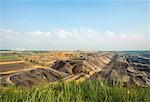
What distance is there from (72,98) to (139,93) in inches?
36.2

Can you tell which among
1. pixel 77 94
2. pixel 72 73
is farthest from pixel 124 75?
pixel 77 94

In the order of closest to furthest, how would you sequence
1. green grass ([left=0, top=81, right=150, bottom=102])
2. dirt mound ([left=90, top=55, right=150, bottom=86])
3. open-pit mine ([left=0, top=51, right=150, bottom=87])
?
1. green grass ([left=0, top=81, right=150, bottom=102])
2. dirt mound ([left=90, top=55, right=150, bottom=86])
3. open-pit mine ([left=0, top=51, right=150, bottom=87])

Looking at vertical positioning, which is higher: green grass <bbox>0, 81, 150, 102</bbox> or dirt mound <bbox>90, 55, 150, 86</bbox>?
green grass <bbox>0, 81, 150, 102</bbox>

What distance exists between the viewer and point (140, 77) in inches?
677

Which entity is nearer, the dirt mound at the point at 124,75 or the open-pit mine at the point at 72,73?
the dirt mound at the point at 124,75

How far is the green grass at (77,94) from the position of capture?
10.0ft

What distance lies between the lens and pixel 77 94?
3.36 meters

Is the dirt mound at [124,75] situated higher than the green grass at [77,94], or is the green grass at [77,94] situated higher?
the green grass at [77,94]

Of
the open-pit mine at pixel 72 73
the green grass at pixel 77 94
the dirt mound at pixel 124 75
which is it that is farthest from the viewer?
the open-pit mine at pixel 72 73

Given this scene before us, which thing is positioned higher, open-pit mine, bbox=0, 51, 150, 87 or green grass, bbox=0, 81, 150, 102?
green grass, bbox=0, 81, 150, 102

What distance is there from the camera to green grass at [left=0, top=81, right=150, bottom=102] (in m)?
3.05

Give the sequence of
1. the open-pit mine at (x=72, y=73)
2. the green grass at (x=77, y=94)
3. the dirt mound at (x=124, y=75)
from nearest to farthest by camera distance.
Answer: the green grass at (x=77, y=94), the dirt mound at (x=124, y=75), the open-pit mine at (x=72, y=73)

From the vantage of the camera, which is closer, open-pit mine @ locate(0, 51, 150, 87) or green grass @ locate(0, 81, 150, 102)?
green grass @ locate(0, 81, 150, 102)

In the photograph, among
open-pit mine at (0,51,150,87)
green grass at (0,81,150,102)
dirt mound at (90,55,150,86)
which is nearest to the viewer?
green grass at (0,81,150,102)
